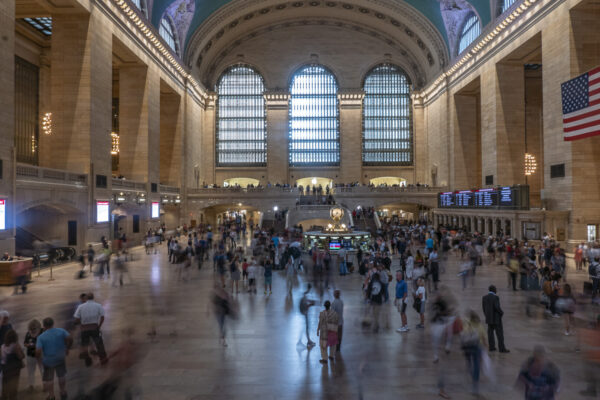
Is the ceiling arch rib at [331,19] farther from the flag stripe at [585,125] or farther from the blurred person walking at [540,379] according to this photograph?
the blurred person walking at [540,379]

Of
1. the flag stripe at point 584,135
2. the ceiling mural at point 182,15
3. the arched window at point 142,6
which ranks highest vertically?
the ceiling mural at point 182,15

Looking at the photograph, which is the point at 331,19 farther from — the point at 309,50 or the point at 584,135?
A: the point at 584,135

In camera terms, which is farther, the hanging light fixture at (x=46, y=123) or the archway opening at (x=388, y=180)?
the archway opening at (x=388, y=180)

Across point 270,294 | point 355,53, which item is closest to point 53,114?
point 270,294

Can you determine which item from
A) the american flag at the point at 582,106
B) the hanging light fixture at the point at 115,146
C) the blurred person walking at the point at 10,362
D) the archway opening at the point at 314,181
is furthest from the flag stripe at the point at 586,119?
the archway opening at the point at 314,181

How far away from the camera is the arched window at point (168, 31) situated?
30141mm

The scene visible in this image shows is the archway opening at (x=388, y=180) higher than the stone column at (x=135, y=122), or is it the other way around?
the stone column at (x=135, y=122)

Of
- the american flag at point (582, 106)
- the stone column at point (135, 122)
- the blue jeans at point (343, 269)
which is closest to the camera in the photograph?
the american flag at point (582, 106)

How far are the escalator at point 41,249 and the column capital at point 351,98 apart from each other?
31364 mm

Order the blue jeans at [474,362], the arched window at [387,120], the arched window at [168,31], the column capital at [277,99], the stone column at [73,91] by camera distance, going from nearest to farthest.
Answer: the blue jeans at [474,362] → the stone column at [73,91] → the arched window at [168,31] → the column capital at [277,99] → the arched window at [387,120]

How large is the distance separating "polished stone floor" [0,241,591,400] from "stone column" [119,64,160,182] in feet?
51.6

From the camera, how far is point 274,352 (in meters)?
7.05

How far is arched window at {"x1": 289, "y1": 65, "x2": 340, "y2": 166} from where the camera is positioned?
144 ft

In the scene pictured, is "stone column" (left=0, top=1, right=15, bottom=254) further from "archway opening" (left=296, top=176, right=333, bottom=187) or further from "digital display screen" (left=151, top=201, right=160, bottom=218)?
"archway opening" (left=296, top=176, right=333, bottom=187)
